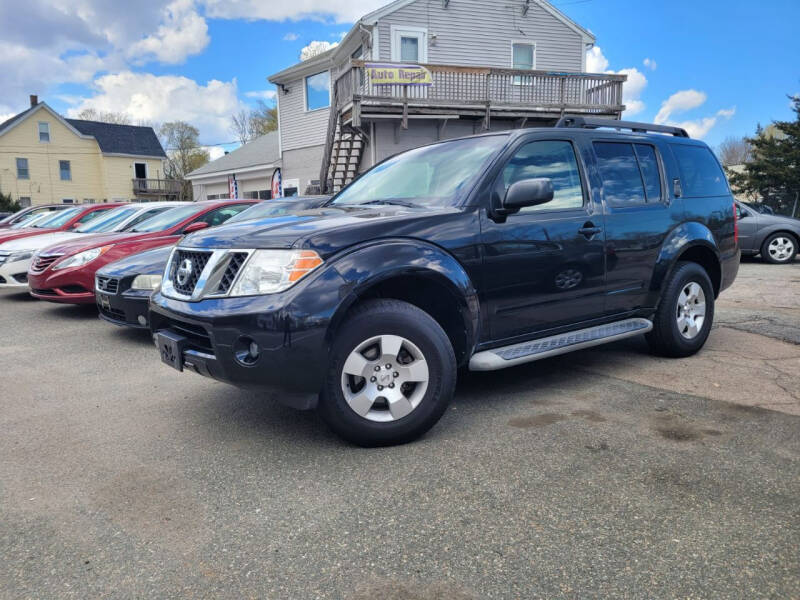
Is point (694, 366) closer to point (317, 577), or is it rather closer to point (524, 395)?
point (524, 395)

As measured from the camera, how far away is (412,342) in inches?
129

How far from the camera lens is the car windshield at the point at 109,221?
30.5 feet

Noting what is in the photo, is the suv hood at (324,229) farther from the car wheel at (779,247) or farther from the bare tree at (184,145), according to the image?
the bare tree at (184,145)

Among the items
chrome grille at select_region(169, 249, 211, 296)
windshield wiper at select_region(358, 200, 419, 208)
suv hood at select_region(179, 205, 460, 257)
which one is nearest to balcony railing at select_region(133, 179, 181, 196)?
windshield wiper at select_region(358, 200, 419, 208)

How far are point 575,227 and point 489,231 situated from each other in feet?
2.57

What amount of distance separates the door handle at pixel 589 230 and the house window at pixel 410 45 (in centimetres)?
1562

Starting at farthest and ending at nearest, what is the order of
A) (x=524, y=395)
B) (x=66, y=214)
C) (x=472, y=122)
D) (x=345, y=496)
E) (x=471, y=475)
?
(x=472, y=122) < (x=66, y=214) < (x=524, y=395) < (x=471, y=475) < (x=345, y=496)

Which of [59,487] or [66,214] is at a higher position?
[66,214]

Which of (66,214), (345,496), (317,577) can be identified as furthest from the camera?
(66,214)

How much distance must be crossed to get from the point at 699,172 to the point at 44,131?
153 ft

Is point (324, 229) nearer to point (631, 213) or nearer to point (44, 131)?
point (631, 213)

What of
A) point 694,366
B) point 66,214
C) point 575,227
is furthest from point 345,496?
point 66,214

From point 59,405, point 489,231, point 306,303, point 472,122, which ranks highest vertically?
point 472,122

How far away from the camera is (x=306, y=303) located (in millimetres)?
3004
